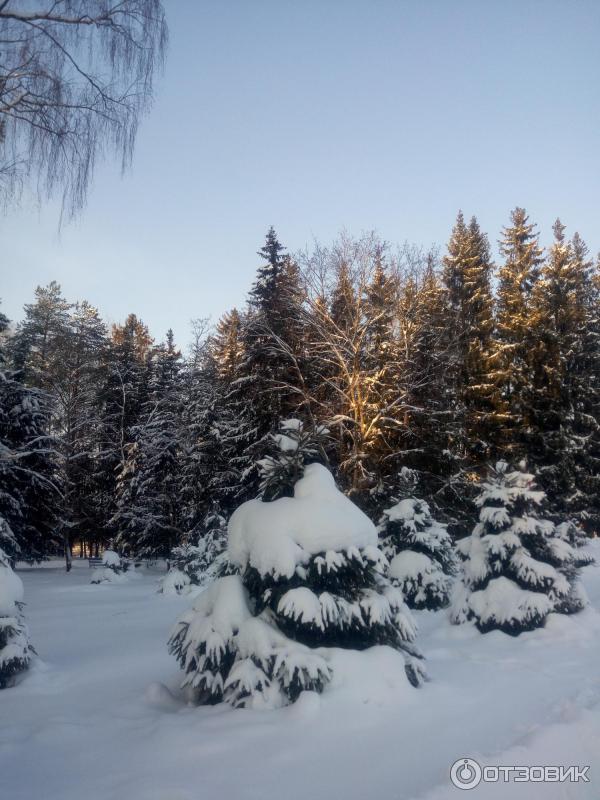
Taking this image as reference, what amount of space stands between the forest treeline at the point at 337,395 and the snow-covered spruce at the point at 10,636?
8253 millimetres

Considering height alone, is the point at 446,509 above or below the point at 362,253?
below

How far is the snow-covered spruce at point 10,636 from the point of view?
5605mm

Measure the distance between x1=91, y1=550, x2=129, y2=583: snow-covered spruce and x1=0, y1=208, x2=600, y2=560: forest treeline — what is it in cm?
325

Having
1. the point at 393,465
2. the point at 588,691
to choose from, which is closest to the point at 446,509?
the point at 393,465

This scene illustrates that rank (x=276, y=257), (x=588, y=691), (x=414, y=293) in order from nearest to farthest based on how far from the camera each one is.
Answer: (x=588, y=691) < (x=414, y=293) < (x=276, y=257)

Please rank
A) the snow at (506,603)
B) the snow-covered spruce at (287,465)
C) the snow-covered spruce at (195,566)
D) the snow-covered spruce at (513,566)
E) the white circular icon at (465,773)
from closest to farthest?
the white circular icon at (465,773) < the snow-covered spruce at (287,465) < the snow at (506,603) < the snow-covered spruce at (513,566) < the snow-covered spruce at (195,566)

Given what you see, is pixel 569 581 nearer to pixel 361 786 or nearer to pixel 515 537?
pixel 515 537

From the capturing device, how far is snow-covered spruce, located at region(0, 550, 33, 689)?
5.61m

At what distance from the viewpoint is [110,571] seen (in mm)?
19234

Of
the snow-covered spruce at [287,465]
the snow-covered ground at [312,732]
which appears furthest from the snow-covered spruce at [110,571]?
the snow-covered spruce at [287,465]

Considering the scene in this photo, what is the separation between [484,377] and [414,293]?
5970 millimetres

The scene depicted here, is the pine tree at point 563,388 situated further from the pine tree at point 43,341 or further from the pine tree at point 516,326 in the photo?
the pine tree at point 43,341

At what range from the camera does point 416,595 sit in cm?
1064

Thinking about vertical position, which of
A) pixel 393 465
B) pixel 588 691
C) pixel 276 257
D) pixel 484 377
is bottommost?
pixel 588 691
